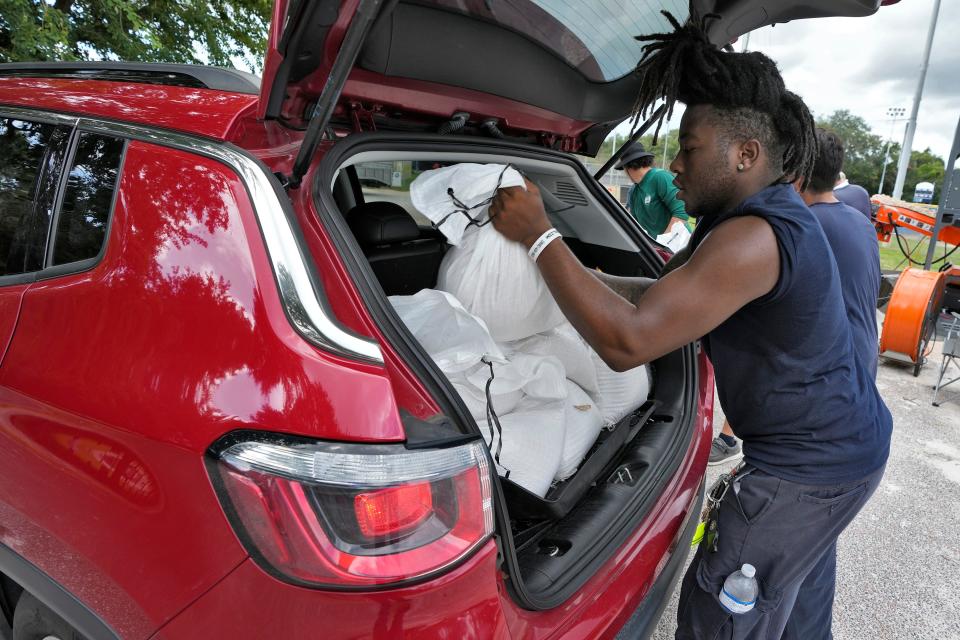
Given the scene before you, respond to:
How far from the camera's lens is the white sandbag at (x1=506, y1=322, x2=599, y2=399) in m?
1.95

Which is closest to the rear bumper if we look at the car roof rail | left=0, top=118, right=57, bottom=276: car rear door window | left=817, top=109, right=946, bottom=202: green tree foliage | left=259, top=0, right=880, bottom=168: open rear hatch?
left=259, top=0, right=880, bottom=168: open rear hatch

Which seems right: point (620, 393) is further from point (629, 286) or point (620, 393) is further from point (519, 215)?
point (519, 215)

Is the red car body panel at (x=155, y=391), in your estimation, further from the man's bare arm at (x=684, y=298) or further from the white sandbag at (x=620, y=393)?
the white sandbag at (x=620, y=393)

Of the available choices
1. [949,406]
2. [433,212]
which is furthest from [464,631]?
[949,406]

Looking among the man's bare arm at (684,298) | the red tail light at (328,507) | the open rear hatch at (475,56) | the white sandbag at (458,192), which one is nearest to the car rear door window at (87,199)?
the open rear hatch at (475,56)

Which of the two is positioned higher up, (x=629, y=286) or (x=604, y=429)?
(x=629, y=286)

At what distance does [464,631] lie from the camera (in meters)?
0.90

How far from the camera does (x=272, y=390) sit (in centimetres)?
87

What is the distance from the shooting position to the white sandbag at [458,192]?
1.62 m

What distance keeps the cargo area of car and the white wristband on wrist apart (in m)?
0.38

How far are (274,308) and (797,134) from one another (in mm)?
1274

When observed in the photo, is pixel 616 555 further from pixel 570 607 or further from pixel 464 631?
pixel 464 631

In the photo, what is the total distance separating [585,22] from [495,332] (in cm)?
93

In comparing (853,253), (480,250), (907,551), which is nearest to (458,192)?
(480,250)
